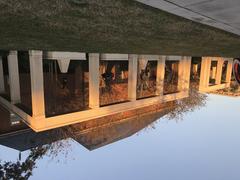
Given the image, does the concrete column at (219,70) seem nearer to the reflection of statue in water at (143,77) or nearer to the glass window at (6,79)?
the reflection of statue in water at (143,77)

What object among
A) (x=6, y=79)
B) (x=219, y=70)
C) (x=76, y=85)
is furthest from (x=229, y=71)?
(x=6, y=79)

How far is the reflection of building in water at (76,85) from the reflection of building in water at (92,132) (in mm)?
2364

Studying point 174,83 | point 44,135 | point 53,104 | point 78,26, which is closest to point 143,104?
point 174,83

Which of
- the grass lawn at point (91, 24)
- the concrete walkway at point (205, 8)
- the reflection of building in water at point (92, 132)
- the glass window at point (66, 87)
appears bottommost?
the reflection of building in water at point (92, 132)

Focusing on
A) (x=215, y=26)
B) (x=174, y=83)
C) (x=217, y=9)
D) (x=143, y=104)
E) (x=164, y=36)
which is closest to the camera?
(x=217, y=9)

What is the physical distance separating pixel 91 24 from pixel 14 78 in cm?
862

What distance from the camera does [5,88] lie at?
14.1 metres

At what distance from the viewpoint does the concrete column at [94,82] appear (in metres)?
13.4

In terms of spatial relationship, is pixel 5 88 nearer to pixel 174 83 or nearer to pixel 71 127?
pixel 71 127

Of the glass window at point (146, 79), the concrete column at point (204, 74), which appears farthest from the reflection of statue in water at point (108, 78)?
the concrete column at point (204, 74)

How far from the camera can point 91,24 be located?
21.0ft

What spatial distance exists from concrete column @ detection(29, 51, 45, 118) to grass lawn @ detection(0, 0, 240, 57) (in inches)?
110

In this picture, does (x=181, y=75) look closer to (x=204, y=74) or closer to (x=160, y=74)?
(x=160, y=74)

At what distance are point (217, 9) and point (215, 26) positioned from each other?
7.58 feet
